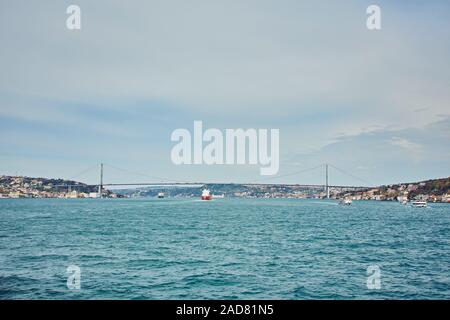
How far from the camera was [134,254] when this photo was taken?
27.4 m

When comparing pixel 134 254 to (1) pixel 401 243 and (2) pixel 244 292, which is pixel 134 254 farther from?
(1) pixel 401 243

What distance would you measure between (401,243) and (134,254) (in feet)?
82.4

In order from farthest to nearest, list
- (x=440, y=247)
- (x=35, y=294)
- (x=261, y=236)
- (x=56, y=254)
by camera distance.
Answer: (x=261, y=236)
(x=440, y=247)
(x=56, y=254)
(x=35, y=294)

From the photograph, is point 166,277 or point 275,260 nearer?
point 166,277

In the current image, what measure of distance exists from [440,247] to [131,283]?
27.5 m

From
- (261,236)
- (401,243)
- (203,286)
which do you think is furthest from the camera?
(261,236)

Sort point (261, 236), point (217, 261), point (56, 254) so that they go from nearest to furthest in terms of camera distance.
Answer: point (217, 261) < point (56, 254) < point (261, 236)

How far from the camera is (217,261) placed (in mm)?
24828

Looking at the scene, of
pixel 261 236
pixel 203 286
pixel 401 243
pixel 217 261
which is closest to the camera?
pixel 203 286

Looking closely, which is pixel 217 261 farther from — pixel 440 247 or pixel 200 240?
pixel 440 247
